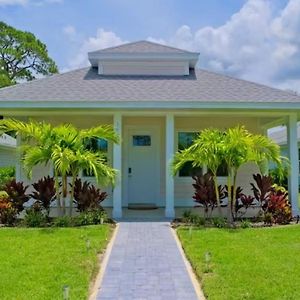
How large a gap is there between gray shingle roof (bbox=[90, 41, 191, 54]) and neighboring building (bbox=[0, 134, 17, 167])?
48.1ft

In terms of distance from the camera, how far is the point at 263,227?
1148cm

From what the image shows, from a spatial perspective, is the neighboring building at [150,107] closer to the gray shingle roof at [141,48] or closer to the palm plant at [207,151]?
the gray shingle roof at [141,48]

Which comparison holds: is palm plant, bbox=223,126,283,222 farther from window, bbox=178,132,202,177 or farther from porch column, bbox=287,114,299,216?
window, bbox=178,132,202,177

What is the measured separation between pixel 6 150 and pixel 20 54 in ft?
45.4

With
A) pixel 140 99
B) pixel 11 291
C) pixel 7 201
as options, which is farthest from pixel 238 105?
pixel 11 291

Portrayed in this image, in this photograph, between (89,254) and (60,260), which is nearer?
(60,260)

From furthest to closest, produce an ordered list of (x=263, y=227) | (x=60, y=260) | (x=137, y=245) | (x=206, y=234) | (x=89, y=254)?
(x=263, y=227), (x=206, y=234), (x=137, y=245), (x=89, y=254), (x=60, y=260)

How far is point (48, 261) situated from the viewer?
24.7 feet

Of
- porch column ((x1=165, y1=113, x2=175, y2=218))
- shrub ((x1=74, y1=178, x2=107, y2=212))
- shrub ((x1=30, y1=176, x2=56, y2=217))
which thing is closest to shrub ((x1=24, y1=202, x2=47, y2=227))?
shrub ((x1=30, y1=176, x2=56, y2=217))

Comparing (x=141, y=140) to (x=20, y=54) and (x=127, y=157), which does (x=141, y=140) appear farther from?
(x=20, y=54)

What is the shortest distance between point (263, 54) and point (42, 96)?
11753 millimetres

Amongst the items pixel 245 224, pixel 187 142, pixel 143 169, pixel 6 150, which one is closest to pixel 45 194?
pixel 143 169

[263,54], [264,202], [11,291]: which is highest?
[263,54]

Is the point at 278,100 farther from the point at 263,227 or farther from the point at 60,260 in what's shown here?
the point at 60,260
